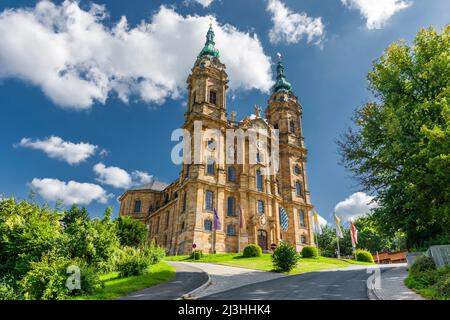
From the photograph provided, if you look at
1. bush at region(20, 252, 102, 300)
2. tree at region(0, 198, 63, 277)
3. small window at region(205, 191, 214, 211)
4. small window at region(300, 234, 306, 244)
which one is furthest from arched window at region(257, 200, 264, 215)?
bush at region(20, 252, 102, 300)

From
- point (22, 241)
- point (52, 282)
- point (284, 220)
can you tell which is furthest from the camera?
point (284, 220)

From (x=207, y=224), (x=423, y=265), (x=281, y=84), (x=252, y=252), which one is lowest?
(x=423, y=265)

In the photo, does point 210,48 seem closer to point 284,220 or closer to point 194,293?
point 284,220

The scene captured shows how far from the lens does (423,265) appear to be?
49.4ft

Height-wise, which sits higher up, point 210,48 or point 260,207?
point 210,48

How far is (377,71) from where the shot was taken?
1970 centimetres

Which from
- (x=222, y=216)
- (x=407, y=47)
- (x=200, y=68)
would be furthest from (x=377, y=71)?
(x=200, y=68)

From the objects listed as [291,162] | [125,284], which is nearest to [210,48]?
[291,162]

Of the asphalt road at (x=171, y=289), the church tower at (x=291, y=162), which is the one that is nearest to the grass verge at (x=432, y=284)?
the asphalt road at (x=171, y=289)

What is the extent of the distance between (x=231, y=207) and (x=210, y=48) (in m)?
31.3

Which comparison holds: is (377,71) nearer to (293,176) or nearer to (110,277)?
(110,277)

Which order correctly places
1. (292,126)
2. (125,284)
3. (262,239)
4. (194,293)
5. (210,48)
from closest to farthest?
1. (194,293)
2. (125,284)
3. (262,239)
4. (210,48)
5. (292,126)

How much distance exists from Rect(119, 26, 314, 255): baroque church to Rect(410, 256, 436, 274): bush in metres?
23.7

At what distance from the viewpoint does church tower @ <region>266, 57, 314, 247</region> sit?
50281mm
